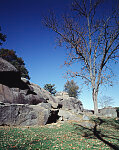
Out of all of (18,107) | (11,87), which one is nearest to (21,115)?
(18,107)

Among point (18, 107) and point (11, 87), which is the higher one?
point (11, 87)

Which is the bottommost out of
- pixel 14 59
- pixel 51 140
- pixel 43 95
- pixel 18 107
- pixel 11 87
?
pixel 51 140

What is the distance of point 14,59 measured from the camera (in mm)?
44375

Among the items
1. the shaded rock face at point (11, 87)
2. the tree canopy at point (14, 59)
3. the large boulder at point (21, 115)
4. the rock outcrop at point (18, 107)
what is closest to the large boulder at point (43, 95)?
the rock outcrop at point (18, 107)

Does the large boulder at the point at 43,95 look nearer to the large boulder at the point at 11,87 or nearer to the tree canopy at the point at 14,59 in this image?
the large boulder at the point at 11,87

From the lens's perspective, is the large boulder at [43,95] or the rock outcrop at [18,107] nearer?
the rock outcrop at [18,107]

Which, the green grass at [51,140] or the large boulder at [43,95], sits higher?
the large boulder at [43,95]

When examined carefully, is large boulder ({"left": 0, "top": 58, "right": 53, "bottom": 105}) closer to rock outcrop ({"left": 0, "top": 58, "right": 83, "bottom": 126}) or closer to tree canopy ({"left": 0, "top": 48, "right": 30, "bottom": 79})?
rock outcrop ({"left": 0, "top": 58, "right": 83, "bottom": 126})

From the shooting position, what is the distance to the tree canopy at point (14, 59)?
39.6 meters

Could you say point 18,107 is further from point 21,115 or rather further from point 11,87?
point 11,87

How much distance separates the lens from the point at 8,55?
41094mm

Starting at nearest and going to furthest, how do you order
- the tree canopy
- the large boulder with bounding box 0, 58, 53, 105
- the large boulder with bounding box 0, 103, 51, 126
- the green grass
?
1. the green grass
2. the large boulder with bounding box 0, 103, 51, 126
3. the large boulder with bounding box 0, 58, 53, 105
4. the tree canopy

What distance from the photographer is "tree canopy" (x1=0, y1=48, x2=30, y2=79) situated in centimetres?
3962

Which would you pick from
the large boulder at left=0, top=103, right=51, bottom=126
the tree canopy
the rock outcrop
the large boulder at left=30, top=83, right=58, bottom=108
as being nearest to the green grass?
the large boulder at left=0, top=103, right=51, bottom=126
